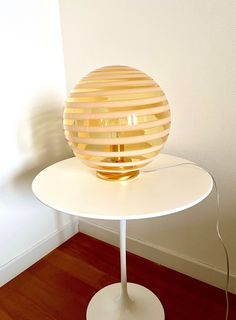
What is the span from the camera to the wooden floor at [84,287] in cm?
102

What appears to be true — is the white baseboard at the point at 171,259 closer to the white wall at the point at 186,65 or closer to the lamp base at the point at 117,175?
the white wall at the point at 186,65

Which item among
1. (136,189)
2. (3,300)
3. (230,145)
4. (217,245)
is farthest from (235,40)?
(3,300)

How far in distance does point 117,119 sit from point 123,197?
8.3 inches

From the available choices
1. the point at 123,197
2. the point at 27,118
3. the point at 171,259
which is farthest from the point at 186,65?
the point at 171,259

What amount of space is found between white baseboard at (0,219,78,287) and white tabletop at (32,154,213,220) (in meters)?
0.53

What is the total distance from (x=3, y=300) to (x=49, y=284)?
0.61 ft

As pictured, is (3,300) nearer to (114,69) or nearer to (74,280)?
(74,280)

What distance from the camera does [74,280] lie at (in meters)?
1.17

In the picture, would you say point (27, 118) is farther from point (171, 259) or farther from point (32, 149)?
point (171, 259)

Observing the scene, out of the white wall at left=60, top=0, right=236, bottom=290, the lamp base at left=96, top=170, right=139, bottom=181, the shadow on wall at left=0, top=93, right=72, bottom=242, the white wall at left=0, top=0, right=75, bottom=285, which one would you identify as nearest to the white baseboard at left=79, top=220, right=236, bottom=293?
the white wall at left=60, top=0, right=236, bottom=290

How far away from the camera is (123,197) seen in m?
0.73

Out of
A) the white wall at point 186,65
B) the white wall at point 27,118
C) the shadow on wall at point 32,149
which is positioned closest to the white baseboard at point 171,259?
the white wall at point 186,65

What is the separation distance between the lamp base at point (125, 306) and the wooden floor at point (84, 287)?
50 millimetres

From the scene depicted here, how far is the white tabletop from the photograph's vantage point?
0.66 metres
